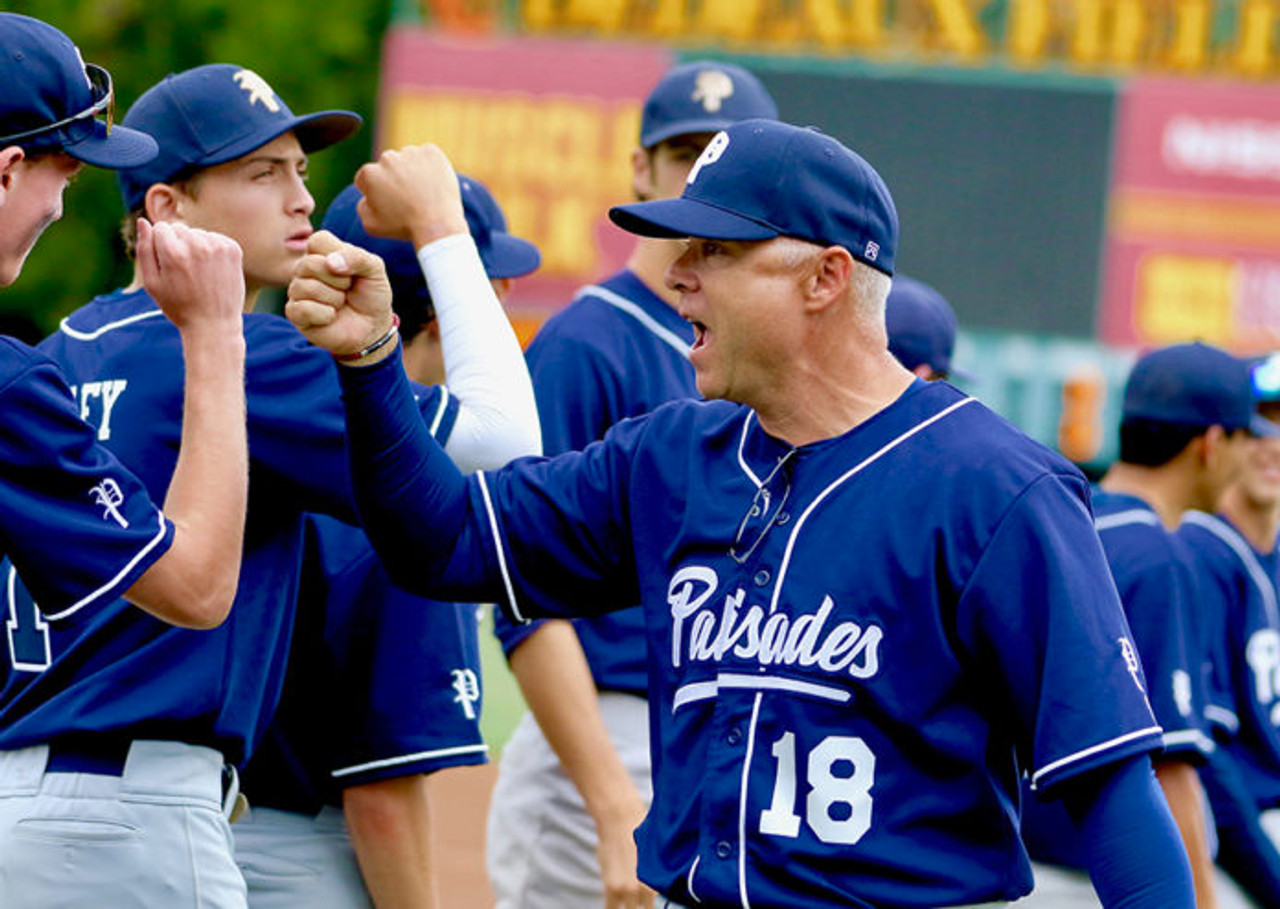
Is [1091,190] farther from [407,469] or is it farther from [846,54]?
[407,469]

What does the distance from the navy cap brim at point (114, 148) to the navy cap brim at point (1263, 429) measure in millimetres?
3189

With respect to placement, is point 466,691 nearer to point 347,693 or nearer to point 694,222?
point 347,693

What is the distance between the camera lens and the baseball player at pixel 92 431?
2.90m

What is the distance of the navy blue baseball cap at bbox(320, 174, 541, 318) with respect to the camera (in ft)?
13.0

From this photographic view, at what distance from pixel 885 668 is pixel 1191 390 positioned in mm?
2593

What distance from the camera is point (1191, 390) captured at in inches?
205

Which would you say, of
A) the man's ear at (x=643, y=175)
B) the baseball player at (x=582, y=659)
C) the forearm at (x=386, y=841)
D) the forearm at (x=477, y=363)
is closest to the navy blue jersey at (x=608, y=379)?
the baseball player at (x=582, y=659)

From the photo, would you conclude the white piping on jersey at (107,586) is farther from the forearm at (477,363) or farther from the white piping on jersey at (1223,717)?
the white piping on jersey at (1223,717)

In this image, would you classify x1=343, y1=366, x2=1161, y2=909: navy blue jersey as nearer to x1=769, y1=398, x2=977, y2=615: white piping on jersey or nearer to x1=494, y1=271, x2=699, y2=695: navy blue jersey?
x1=769, y1=398, x2=977, y2=615: white piping on jersey

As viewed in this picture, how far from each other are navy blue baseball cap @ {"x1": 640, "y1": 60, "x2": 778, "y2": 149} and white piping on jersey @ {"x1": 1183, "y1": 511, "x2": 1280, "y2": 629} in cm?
156

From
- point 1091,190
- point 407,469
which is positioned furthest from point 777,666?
point 1091,190

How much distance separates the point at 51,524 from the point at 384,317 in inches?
21.8

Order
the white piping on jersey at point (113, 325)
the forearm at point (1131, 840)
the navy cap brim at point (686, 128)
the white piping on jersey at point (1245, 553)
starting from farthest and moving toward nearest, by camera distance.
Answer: the white piping on jersey at point (1245, 553) → the navy cap brim at point (686, 128) → the white piping on jersey at point (113, 325) → the forearm at point (1131, 840)

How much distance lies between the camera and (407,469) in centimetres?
317
